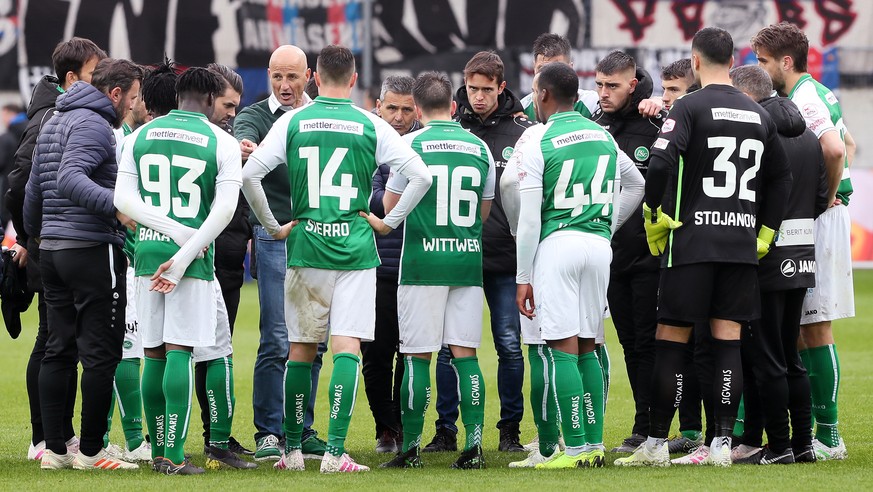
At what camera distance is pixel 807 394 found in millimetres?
7121

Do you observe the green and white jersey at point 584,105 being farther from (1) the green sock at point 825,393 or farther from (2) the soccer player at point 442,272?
(1) the green sock at point 825,393

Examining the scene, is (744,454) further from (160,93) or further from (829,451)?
(160,93)

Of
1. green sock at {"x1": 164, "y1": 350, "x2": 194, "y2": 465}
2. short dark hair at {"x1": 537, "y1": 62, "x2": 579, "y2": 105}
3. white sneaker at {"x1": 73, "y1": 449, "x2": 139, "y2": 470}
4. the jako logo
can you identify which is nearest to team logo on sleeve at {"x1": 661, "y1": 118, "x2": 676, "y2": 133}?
short dark hair at {"x1": 537, "y1": 62, "x2": 579, "y2": 105}

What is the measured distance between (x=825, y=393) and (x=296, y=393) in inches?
124

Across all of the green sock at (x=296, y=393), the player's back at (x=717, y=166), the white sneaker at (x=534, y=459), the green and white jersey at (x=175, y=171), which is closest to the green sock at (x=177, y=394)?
the green and white jersey at (x=175, y=171)

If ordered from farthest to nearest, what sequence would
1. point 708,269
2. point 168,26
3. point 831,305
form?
1. point 168,26
2. point 831,305
3. point 708,269

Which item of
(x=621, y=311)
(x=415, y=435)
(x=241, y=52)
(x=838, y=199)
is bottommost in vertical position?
(x=415, y=435)

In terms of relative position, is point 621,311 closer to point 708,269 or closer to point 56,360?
point 708,269

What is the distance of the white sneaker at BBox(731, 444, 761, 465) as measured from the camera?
7117 mm

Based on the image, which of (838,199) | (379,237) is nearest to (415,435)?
(379,237)

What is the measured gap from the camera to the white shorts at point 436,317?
7.05m

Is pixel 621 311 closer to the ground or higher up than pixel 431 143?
closer to the ground

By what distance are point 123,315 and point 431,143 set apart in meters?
2.00

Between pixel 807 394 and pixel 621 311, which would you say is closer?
pixel 807 394
